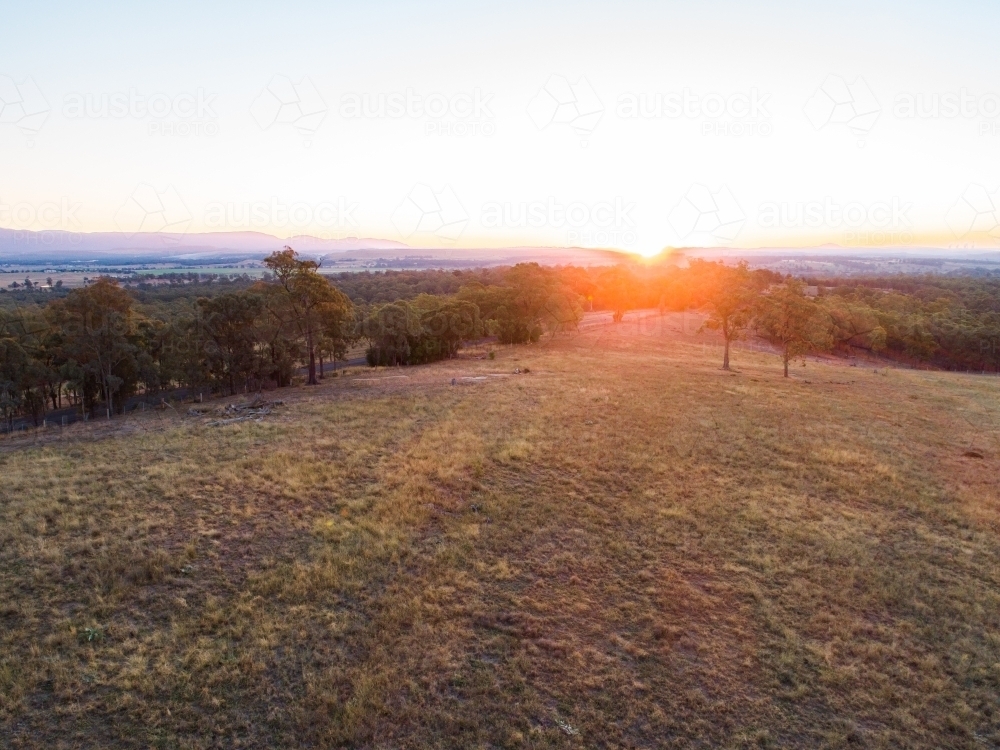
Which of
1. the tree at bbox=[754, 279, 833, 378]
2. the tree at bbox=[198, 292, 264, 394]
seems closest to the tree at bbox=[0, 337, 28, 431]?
the tree at bbox=[198, 292, 264, 394]

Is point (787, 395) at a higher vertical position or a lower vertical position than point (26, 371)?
lower

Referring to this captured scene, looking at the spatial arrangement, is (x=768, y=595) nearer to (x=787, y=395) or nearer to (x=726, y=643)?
(x=726, y=643)

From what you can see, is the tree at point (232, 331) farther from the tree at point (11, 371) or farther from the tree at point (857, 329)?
the tree at point (857, 329)

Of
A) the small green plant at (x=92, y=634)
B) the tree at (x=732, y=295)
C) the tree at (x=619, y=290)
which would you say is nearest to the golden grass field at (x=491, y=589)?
the small green plant at (x=92, y=634)

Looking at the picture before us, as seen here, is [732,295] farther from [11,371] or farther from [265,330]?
[11,371]

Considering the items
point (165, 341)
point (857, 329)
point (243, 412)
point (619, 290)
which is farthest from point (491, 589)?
point (619, 290)

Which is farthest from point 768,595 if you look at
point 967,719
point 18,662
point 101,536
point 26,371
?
point 26,371

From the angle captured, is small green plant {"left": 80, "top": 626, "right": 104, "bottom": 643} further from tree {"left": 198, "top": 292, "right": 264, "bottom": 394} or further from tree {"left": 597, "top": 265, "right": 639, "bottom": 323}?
tree {"left": 597, "top": 265, "right": 639, "bottom": 323}
